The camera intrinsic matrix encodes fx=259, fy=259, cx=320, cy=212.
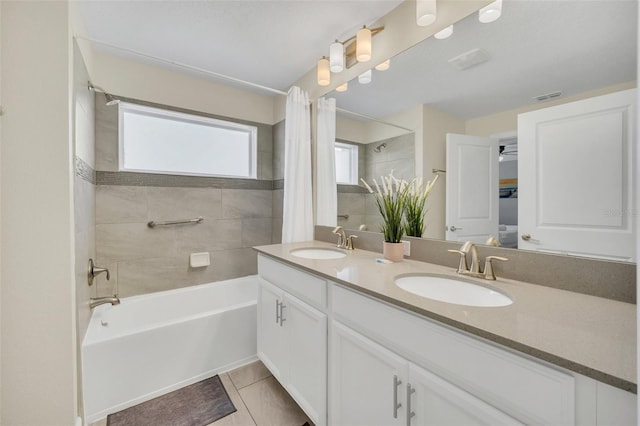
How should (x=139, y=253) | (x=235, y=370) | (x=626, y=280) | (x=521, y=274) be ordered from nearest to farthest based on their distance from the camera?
(x=626, y=280) → (x=521, y=274) → (x=235, y=370) → (x=139, y=253)

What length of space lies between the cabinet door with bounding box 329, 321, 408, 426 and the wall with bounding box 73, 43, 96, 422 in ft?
4.38

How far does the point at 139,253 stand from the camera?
7.24 ft

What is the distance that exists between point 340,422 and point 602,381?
3.19ft

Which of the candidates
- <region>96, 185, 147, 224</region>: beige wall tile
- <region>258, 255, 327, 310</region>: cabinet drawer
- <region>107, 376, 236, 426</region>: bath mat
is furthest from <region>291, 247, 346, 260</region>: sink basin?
<region>96, 185, 147, 224</region>: beige wall tile

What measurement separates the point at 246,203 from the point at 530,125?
236cm

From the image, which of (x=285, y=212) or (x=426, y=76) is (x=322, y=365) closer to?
(x=285, y=212)

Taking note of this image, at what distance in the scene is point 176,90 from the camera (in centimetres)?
235

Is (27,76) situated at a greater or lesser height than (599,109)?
greater

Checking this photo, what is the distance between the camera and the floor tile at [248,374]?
177cm

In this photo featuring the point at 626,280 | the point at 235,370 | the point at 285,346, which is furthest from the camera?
the point at 235,370

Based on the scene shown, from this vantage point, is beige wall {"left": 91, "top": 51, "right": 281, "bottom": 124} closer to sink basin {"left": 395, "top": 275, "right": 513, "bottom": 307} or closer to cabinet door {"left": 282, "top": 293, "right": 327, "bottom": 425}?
cabinet door {"left": 282, "top": 293, "right": 327, "bottom": 425}

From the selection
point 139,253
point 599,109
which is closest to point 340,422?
point 599,109

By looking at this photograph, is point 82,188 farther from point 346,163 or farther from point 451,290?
point 451,290

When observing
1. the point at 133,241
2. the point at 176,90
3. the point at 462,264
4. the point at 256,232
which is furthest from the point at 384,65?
the point at 133,241
